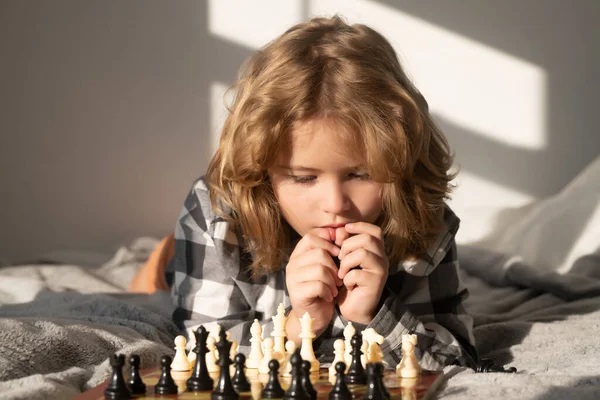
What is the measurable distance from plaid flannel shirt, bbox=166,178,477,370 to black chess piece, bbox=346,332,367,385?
38cm

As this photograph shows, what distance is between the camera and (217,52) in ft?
11.0

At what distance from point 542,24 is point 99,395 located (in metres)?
2.84

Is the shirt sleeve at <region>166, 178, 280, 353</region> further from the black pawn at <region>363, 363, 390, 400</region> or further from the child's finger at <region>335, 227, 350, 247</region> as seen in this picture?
the black pawn at <region>363, 363, 390, 400</region>

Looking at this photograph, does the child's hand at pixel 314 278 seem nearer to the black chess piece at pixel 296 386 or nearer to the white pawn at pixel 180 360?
the white pawn at pixel 180 360

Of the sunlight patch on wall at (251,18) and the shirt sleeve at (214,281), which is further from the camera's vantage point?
the sunlight patch on wall at (251,18)

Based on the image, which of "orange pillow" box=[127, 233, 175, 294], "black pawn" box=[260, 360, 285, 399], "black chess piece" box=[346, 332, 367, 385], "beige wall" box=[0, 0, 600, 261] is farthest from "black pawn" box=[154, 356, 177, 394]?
"beige wall" box=[0, 0, 600, 261]

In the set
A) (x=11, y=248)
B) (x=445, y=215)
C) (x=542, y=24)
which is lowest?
(x=11, y=248)

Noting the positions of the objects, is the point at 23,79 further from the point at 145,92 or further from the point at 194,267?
the point at 194,267

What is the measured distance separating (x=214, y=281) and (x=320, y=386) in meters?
0.57

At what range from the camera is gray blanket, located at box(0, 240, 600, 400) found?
1038mm

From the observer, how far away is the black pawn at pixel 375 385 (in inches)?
34.0

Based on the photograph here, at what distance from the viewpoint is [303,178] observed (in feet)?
4.46

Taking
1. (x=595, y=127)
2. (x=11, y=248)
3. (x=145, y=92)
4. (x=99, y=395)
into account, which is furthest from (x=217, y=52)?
(x=99, y=395)

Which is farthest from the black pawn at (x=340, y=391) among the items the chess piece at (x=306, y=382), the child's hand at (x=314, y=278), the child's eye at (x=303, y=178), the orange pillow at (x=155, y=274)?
the orange pillow at (x=155, y=274)
